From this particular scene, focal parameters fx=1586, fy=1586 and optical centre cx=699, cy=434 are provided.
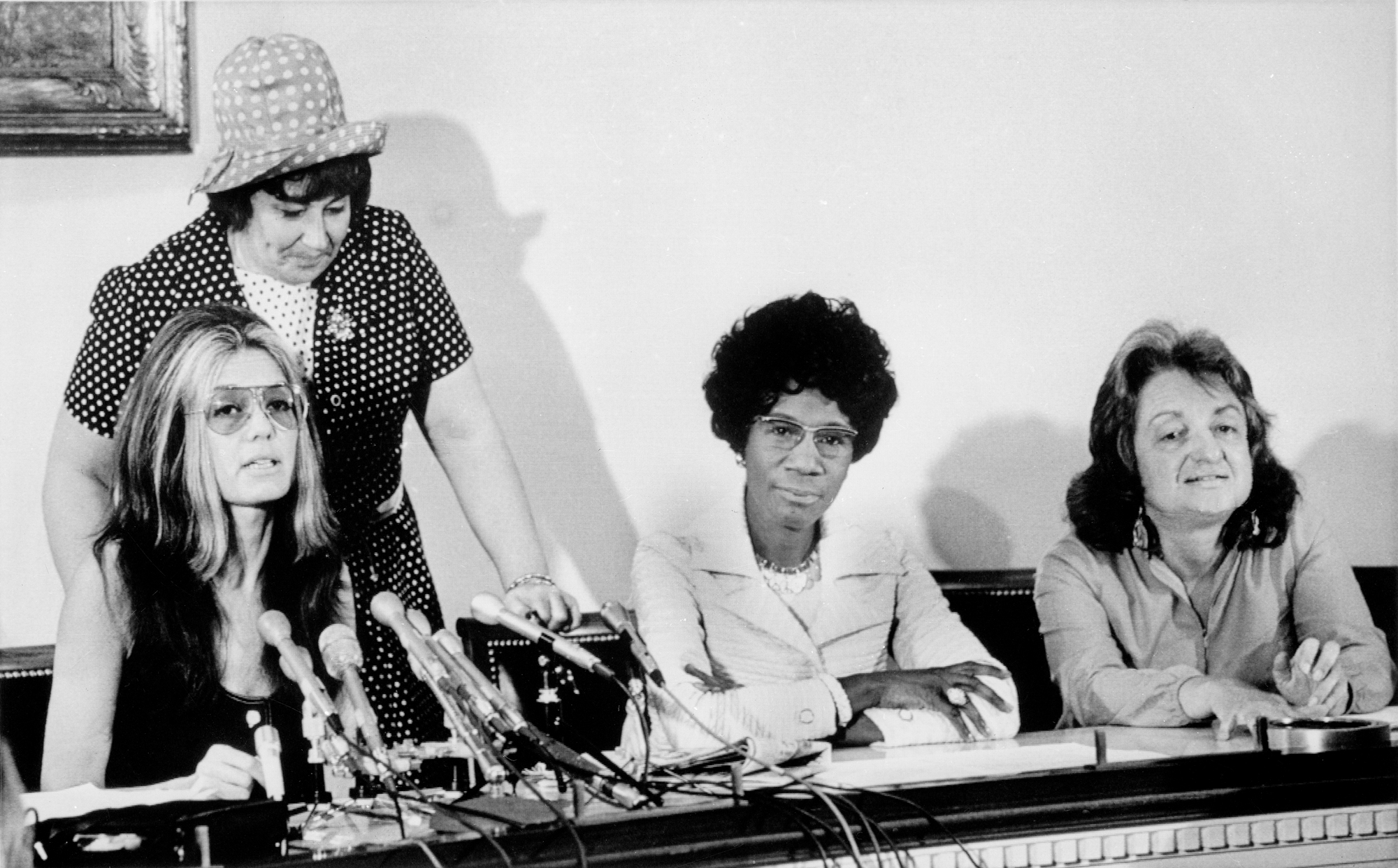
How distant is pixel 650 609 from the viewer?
285 cm

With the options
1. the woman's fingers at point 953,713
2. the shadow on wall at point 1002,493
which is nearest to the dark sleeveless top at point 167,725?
the woman's fingers at point 953,713

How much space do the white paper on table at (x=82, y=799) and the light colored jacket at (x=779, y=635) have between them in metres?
0.77

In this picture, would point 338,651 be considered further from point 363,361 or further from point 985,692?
point 985,692

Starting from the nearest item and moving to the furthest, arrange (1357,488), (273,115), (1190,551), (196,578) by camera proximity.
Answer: (196,578) < (273,115) < (1190,551) < (1357,488)

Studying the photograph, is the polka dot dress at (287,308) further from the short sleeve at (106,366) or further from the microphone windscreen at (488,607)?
the microphone windscreen at (488,607)

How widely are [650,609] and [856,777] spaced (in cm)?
55

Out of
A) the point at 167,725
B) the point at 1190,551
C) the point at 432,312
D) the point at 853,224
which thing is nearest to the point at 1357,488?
the point at 1190,551

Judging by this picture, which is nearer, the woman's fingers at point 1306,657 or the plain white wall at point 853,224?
the plain white wall at point 853,224

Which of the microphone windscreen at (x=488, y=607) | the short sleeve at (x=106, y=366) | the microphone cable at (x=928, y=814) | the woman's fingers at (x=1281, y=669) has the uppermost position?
the short sleeve at (x=106, y=366)

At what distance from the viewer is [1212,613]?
10.4ft

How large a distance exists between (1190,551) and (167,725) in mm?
1975

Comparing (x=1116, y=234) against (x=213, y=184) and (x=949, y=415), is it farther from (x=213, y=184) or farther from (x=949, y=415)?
(x=213, y=184)

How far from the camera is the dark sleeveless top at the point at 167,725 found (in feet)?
8.50

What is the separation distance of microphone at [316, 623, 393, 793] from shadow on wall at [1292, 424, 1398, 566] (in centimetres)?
206
